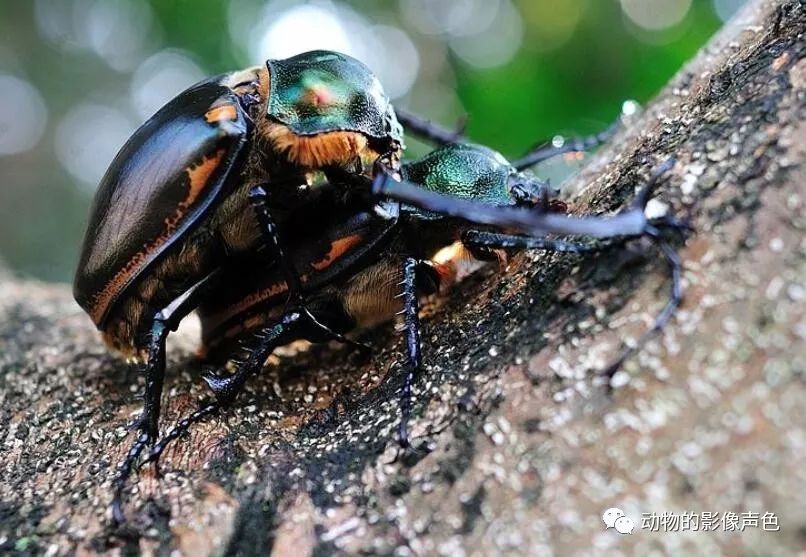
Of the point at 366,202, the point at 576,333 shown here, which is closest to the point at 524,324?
the point at 576,333

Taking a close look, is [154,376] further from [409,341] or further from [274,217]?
[409,341]

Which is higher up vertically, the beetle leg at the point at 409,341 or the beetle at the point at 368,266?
the beetle at the point at 368,266

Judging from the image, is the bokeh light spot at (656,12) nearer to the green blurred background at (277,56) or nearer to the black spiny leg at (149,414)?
the green blurred background at (277,56)

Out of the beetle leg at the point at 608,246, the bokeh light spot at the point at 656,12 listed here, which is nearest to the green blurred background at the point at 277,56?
the bokeh light spot at the point at 656,12

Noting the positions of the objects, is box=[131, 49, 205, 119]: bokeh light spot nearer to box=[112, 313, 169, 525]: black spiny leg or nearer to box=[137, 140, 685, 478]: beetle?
box=[137, 140, 685, 478]: beetle

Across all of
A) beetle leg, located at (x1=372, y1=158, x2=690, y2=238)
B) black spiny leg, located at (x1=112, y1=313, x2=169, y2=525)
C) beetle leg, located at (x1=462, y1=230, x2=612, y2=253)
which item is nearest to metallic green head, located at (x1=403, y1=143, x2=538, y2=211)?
beetle leg, located at (x1=462, y1=230, x2=612, y2=253)

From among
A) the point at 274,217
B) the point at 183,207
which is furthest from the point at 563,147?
the point at 183,207
